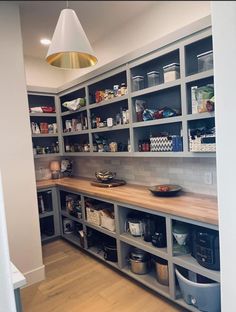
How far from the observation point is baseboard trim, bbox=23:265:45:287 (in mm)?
2270

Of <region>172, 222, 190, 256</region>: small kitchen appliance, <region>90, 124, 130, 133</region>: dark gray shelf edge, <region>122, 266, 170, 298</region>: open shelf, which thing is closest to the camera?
<region>172, 222, 190, 256</region>: small kitchen appliance

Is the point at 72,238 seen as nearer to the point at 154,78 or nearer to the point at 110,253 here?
Result: the point at 110,253

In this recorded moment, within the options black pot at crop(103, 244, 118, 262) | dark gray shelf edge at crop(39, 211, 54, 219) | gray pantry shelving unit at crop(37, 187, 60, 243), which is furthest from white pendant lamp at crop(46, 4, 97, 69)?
dark gray shelf edge at crop(39, 211, 54, 219)

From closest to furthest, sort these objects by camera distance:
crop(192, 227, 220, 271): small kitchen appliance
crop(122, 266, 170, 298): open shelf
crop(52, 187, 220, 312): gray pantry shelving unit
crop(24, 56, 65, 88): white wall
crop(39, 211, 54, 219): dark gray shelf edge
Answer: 1. crop(192, 227, 220, 271): small kitchen appliance
2. crop(52, 187, 220, 312): gray pantry shelving unit
3. crop(122, 266, 170, 298): open shelf
4. crop(39, 211, 54, 219): dark gray shelf edge
5. crop(24, 56, 65, 88): white wall

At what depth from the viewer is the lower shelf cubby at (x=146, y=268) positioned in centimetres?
191

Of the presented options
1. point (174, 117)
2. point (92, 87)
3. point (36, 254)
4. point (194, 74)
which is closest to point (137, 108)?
point (174, 117)

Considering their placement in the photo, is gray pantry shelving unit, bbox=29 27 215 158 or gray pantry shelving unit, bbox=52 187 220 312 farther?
Result: gray pantry shelving unit, bbox=29 27 215 158

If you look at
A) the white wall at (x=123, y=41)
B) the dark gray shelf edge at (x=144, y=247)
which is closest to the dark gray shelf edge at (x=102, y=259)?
the dark gray shelf edge at (x=144, y=247)

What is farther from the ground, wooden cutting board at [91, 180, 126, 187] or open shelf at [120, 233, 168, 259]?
wooden cutting board at [91, 180, 126, 187]

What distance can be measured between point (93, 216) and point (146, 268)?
0.82 metres

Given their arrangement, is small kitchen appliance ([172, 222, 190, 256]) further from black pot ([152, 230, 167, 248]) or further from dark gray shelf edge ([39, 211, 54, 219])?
dark gray shelf edge ([39, 211, 54, 219])

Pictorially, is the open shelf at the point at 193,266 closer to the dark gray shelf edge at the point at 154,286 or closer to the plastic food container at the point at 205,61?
the dark gray shelf edge at the point at 154,286

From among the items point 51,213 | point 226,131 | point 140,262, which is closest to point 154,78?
point 226,131

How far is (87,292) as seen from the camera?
2090mm
